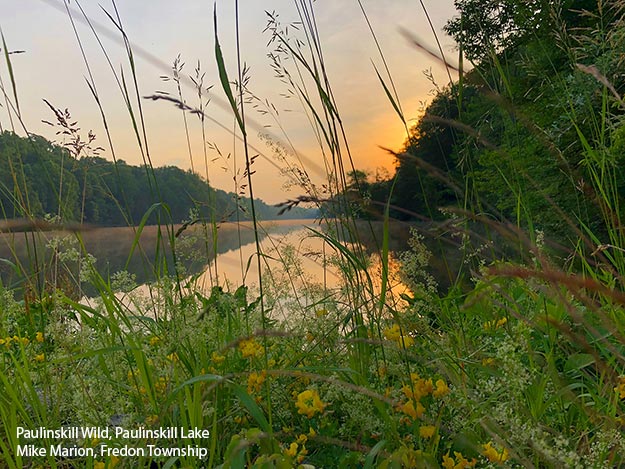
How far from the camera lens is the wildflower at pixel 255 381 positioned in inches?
44.9

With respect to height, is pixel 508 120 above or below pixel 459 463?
above

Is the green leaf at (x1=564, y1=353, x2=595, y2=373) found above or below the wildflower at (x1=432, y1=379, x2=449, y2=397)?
below

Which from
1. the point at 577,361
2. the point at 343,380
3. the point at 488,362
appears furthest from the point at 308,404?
the point at 577,361

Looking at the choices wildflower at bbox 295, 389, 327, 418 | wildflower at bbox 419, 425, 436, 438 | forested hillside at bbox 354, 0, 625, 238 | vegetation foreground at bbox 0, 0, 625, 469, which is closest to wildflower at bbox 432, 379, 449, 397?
vegetation foreground at bbox 0, 0, 625, 469

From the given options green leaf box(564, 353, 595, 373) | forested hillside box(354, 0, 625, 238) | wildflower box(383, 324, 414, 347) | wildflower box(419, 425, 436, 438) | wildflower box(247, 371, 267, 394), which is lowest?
green leaf box(564, 353, 595, 373)

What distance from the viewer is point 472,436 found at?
0.98 meters

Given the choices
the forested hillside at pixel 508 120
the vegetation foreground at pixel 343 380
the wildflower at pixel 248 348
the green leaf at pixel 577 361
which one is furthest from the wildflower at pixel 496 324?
the wildflower at pixel 248 348

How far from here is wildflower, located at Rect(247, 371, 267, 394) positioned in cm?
114

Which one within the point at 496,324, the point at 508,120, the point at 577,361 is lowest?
the point at 577,361

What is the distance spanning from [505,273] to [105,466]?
2.86ft

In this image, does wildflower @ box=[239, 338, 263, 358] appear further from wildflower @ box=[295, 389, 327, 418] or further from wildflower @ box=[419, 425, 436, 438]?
wildflower @ box=[419, 425, 436, 438]

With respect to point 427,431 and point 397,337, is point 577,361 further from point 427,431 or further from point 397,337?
point 427,431

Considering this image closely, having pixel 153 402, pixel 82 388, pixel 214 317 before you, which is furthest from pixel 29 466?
pixel 214 317

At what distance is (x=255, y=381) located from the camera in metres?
1.15
